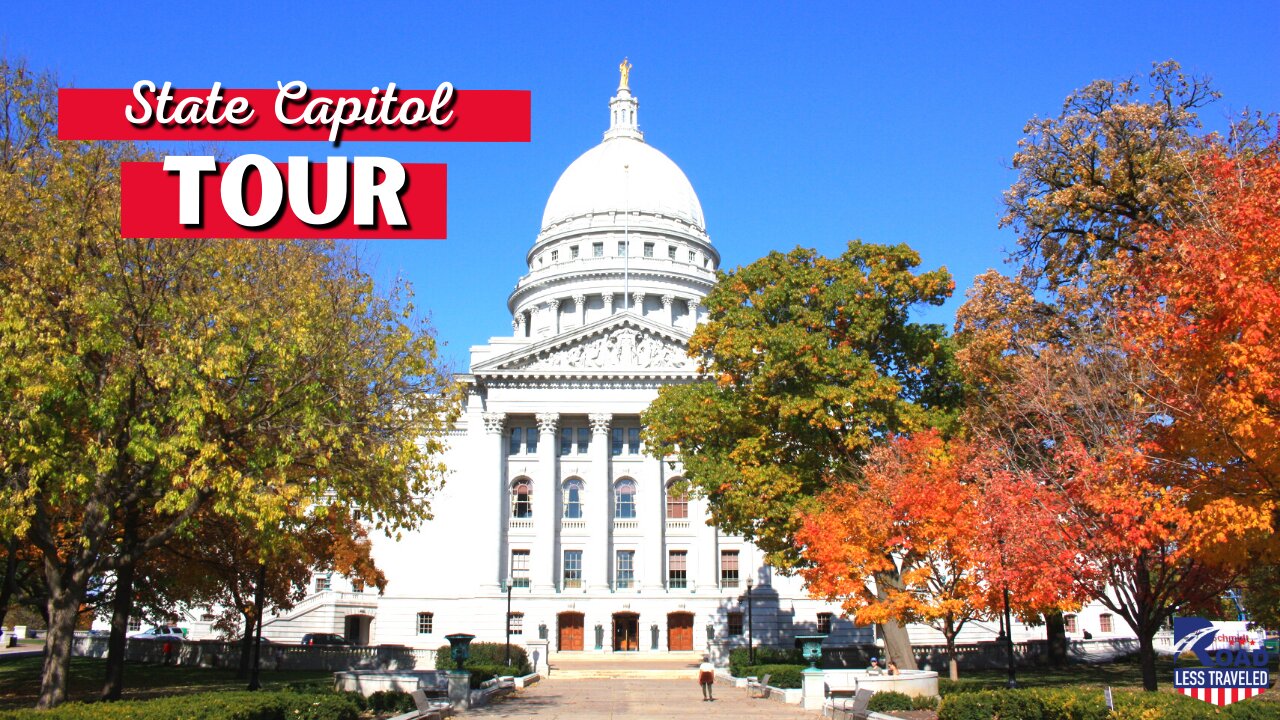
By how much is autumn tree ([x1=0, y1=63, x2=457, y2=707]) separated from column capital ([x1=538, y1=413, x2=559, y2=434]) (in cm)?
3971

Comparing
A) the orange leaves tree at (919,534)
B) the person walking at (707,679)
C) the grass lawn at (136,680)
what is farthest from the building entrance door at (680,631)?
the orange leaves tree at (919,534)

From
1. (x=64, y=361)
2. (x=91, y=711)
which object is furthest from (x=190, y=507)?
(x=91, y=711)

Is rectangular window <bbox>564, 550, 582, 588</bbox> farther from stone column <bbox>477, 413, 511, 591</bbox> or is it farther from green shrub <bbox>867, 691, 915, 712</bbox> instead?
green shrub <bbox>867, 691, 915, 712</bbox>

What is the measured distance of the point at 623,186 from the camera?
93.5 m

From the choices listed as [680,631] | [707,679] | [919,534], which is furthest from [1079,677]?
[680,631]

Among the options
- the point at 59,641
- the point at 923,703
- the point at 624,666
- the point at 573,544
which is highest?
the point at 573,544

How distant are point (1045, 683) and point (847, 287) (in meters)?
13.8

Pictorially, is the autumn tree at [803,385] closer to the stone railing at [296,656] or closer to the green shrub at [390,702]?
the green shrub at [390,702]

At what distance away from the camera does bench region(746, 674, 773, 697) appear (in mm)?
33656

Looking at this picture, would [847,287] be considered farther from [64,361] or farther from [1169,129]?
[64,361]

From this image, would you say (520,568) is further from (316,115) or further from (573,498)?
(316,115)

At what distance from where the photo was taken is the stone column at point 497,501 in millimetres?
62719

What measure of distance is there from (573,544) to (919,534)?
126 ft

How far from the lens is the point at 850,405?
32.5 meters
